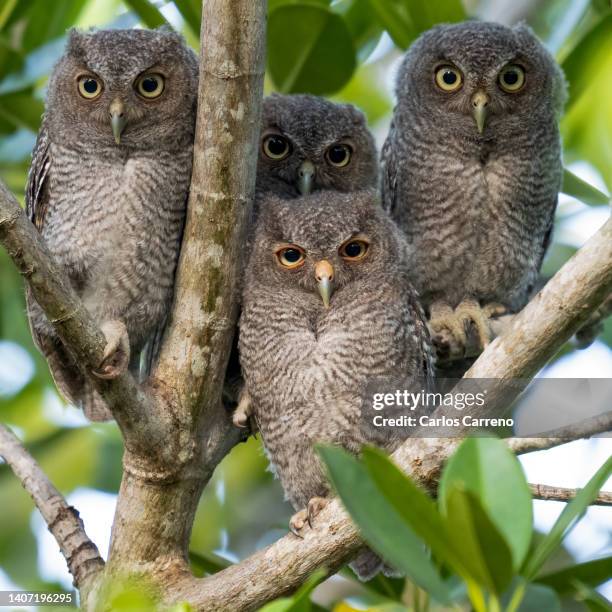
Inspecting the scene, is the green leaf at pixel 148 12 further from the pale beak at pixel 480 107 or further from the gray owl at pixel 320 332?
the pale beak at pixel 480 107

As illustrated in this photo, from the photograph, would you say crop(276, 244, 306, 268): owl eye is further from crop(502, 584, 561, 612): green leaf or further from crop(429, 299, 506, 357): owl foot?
crop(502, 584, 561, 612): green leaf

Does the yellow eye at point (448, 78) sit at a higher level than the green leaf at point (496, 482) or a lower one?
higher

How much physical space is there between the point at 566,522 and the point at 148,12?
10.7ft

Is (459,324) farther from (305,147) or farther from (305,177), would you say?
(305,147)

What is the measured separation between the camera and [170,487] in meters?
3.32

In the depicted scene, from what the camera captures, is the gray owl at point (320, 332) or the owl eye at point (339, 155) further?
the owl eye at point (339, 155)

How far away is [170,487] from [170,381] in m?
0.36

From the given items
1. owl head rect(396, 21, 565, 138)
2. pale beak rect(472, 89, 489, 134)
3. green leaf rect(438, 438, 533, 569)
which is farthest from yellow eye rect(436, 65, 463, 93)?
green leaf rect(438, 438, 533, 569)

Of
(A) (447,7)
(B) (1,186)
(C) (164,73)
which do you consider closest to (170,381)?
(B) (1,186)

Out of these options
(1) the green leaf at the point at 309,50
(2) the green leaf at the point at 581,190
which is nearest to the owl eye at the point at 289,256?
(1) the green leaf at the point at 309,50

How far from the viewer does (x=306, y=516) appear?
312 cm

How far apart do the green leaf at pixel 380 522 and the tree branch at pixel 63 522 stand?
1.81 meters

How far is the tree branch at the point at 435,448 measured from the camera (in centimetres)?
263

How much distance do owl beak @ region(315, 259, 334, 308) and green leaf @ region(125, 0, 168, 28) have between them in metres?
1.58
